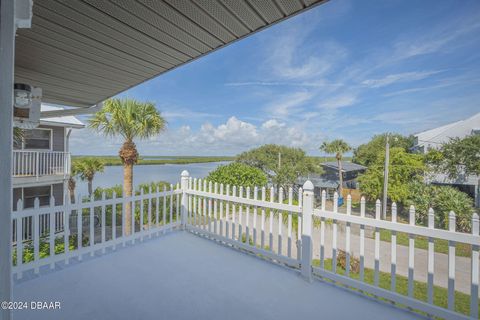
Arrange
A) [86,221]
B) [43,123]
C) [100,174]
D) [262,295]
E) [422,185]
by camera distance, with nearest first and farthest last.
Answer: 1. [262,295]
2. [43,123]
3. [86,221]
4. [422,185]
5. [100,174]

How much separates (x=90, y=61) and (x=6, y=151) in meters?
2.17

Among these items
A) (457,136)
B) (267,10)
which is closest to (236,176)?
(267,10)

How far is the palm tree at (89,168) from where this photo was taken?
13.3 metres

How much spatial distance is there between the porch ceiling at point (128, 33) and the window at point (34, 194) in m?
7.95

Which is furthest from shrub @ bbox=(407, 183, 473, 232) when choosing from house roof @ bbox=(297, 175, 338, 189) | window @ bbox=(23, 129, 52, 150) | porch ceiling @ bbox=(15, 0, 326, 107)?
window @ bbox=(23, 129, 52, 150)

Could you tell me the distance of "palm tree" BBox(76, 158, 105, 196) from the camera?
13.3m

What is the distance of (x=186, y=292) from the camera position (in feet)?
7.70

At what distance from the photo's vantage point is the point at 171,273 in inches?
107

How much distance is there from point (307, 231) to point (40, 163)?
9.58 m

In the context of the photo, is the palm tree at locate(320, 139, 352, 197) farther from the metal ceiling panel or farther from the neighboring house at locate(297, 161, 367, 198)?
the metal ceiling panel

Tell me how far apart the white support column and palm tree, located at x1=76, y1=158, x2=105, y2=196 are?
1494 centimetres

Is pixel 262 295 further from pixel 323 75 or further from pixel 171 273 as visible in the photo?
pixel 323 75

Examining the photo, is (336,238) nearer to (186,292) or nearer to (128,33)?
(186,292)

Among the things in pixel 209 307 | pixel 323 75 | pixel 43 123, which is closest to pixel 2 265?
pixel 209 307
